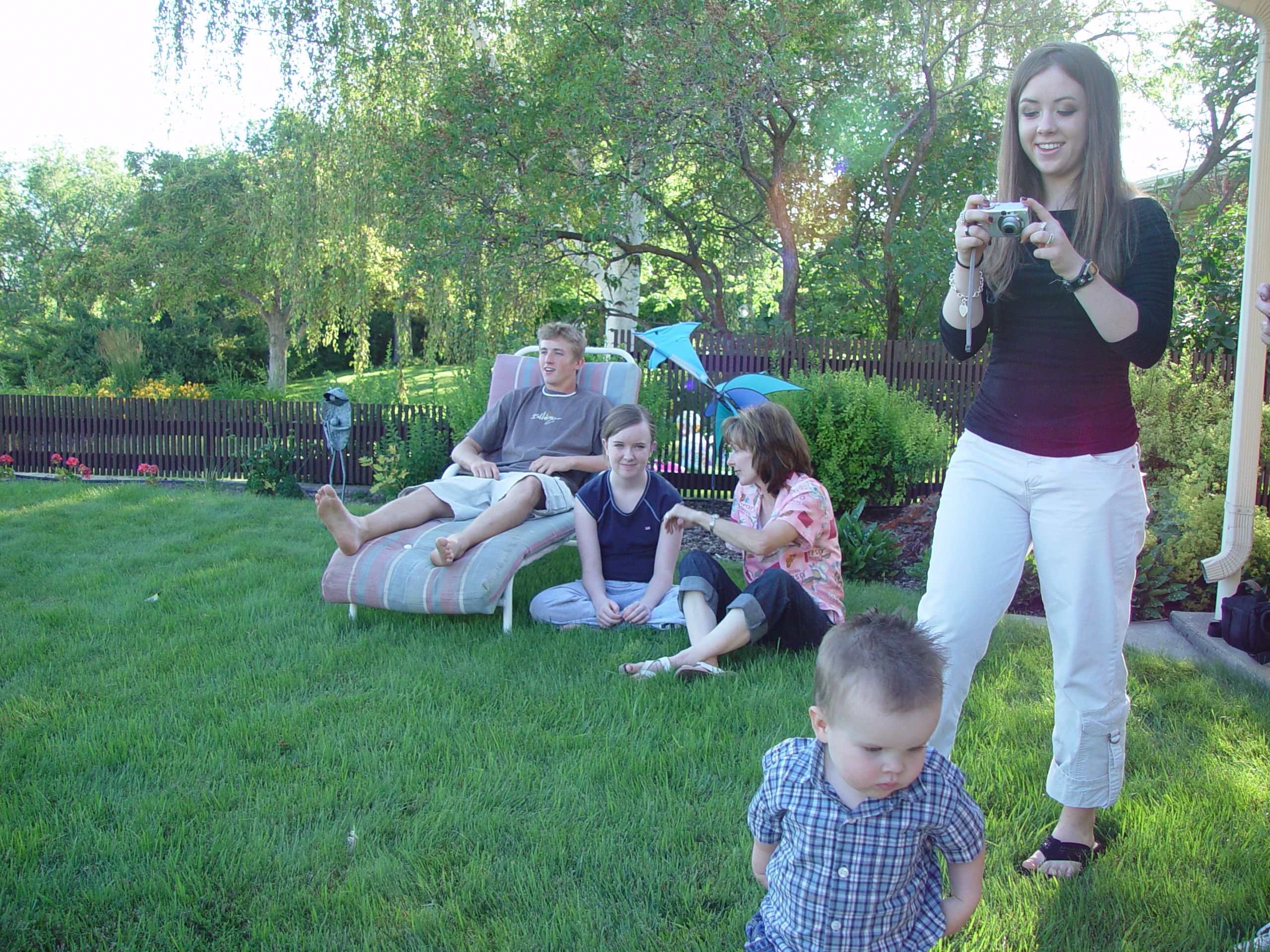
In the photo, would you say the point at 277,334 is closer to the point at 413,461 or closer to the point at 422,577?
the point at 413,461

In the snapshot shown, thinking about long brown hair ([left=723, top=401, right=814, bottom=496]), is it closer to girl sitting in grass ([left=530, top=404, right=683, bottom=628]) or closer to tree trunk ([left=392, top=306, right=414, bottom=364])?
girl sitting in grass ([left=530, top=404, right=683, bottom=628])

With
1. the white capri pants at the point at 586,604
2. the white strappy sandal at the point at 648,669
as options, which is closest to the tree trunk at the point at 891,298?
the white capri pants at the point at 586,604

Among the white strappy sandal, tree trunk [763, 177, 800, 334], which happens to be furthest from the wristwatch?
tree trunk [763, 177, 800, 334]

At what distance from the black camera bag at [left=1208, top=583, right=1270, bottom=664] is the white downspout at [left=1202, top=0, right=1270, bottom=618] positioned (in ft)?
0.42

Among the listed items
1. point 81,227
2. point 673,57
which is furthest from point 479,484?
point 81,227

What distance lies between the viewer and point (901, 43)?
32.3ft

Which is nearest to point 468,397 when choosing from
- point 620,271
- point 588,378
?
point 588,378

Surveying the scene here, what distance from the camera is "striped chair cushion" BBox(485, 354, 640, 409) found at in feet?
17.6

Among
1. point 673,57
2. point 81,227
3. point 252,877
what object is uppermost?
point 81,227

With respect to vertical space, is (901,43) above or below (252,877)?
above

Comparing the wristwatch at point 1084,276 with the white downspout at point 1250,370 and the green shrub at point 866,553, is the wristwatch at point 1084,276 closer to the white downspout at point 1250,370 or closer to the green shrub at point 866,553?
the white downspout at point 1250,370

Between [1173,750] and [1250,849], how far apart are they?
22.2 inches

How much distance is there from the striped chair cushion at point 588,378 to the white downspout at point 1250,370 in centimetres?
292

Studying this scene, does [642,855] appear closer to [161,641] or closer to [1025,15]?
[161,641]
